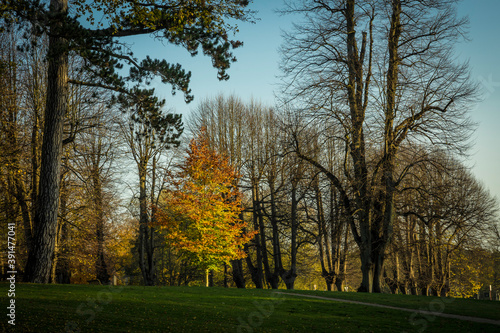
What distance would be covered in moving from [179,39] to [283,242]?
22.6m

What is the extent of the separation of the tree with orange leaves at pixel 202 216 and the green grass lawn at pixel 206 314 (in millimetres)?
6637

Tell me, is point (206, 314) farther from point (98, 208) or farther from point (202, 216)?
point (98, 208)

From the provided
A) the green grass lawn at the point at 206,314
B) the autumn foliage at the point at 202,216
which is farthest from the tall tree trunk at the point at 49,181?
the autumn foliage at the point at 202,216

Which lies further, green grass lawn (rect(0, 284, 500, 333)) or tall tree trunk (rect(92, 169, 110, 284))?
tall tree trunk (rect(92, 169, 110, 284))

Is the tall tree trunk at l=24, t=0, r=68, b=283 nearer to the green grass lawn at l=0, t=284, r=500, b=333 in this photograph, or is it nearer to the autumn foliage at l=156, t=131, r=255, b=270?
the green grass lawn at l=0, t=284, r=500, b=333

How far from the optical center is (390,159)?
1603 cm

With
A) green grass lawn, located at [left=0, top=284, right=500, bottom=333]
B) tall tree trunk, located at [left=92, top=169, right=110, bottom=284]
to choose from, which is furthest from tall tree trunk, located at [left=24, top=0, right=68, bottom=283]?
tall tree trunk, located at [left=92, top=169, right=110, bottom=284]

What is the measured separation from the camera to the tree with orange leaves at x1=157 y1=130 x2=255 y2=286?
18781 millimetres

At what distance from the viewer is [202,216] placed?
62.0 ft

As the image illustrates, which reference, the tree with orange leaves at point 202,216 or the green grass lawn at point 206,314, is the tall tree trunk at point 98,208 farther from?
the green grass lawn at point 206,314

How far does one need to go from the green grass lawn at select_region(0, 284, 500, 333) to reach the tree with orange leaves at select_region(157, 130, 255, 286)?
664cm

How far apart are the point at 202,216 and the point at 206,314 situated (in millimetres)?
9770

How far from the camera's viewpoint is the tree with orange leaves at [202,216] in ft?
61.6

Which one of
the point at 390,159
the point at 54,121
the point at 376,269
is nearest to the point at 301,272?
the point at 376,269
